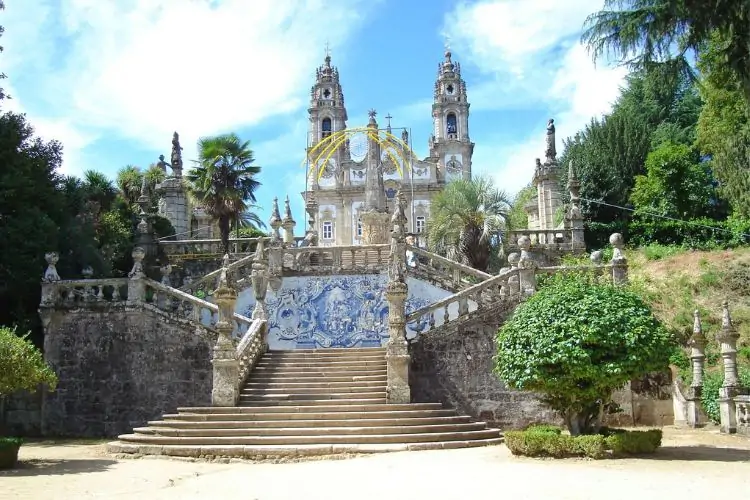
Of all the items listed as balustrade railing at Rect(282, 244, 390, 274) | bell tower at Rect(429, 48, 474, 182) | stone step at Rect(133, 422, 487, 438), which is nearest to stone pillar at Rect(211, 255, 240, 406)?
stone step at Rect(133, 422, 487, 438)

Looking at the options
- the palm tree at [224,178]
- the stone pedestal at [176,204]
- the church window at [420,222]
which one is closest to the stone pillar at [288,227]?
A: the palm tree at [224,178]

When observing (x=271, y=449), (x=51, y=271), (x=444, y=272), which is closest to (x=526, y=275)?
(x=444, y=272)

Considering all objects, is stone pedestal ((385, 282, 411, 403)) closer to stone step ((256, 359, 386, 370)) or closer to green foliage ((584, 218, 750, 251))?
stone step ((256, 359, 386, 370))

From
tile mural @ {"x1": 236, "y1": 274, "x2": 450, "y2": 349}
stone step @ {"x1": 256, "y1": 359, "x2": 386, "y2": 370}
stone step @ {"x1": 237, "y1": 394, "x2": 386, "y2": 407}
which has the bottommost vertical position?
stone step @ {"x1": 237, "y1": 394, "x2": 386, "y2": 407}

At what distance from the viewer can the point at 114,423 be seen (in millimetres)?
18938

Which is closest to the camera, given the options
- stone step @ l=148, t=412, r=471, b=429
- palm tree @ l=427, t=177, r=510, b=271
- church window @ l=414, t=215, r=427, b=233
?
stone step @ l=148, t=412, r=471, b=429

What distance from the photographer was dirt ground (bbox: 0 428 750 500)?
9406 mm

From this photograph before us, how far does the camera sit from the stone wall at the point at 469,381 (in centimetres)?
1809

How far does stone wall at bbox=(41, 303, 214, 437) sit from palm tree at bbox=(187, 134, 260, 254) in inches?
376

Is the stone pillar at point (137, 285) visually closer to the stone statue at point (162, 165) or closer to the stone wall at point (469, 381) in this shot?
the stone wall at point (469, 381)

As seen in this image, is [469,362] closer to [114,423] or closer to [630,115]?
[114,423]

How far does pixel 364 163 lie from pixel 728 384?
46245 millimetres

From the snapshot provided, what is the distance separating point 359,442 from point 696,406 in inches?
374

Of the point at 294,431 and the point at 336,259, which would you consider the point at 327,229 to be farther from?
the point at 294,431
